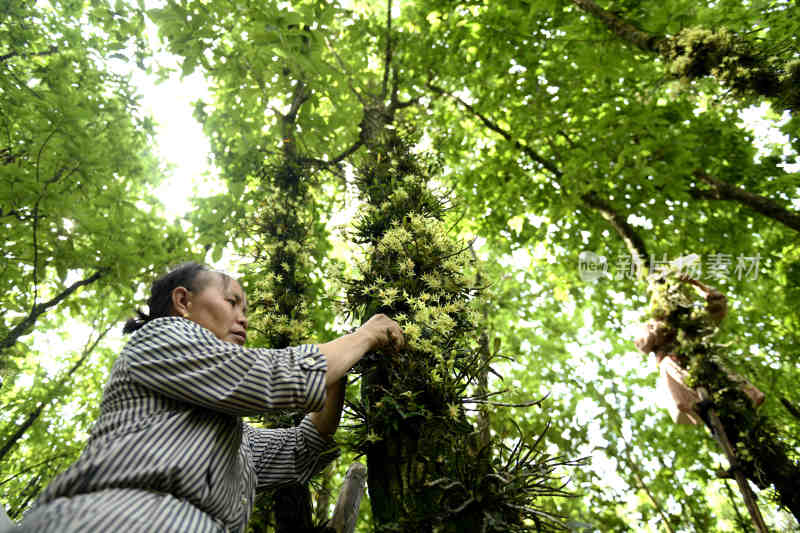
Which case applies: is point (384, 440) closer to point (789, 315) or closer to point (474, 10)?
point (474, 10)

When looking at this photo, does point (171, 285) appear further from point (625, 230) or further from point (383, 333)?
point (625, 230)

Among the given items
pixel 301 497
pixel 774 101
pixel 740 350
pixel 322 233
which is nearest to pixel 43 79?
pixel 322 233

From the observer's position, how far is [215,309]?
1.78m

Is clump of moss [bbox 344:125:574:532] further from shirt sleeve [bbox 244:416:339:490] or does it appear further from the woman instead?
shirt sleeve [bbox 244:416:339:490]

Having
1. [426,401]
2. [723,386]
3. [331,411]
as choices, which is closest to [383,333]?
[426,401]

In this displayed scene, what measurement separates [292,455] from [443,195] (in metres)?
1.74

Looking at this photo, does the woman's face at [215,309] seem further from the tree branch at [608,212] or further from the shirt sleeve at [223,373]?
the tree branch at [608,212]

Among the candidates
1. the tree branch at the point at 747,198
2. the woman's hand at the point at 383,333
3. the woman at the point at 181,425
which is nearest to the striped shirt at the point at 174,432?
the woman at the point at 181,425

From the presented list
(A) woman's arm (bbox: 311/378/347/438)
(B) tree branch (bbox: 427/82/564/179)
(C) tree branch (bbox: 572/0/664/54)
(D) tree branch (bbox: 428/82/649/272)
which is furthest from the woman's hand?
(B) tree branch (bbox: 427/82/564/179)

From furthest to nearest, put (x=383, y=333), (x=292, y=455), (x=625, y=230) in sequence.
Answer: (x=625, y=230), (x=292, y=455), (x=383, y=333)

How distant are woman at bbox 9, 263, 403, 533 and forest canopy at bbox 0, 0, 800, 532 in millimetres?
407

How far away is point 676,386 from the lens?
3.99 m

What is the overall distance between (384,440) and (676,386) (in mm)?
3910

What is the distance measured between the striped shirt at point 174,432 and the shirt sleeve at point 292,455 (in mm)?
315
